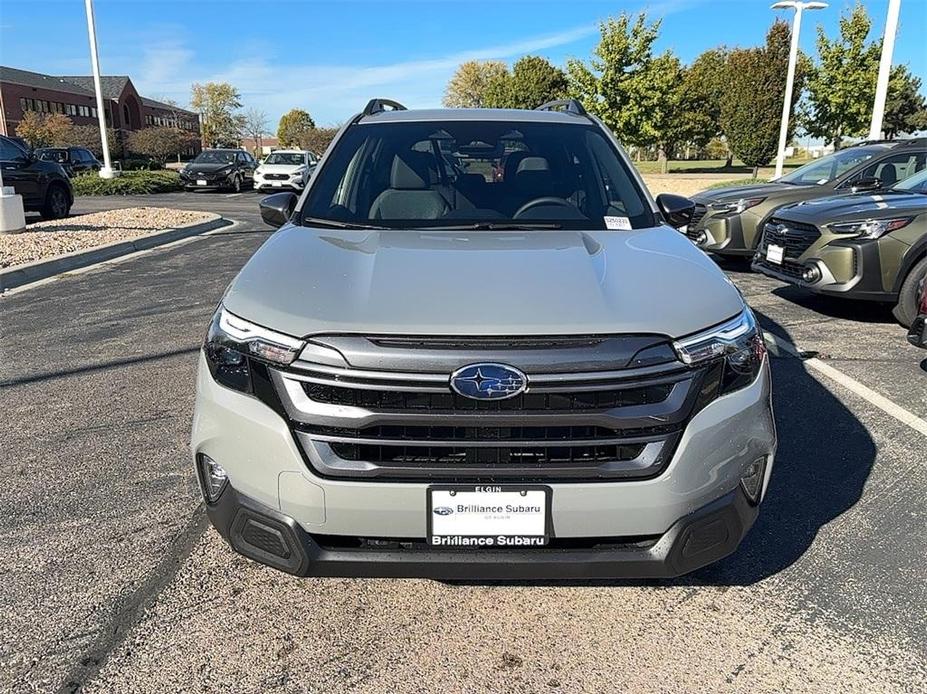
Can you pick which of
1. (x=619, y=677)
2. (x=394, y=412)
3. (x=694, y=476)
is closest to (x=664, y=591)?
(x=619, y=677)

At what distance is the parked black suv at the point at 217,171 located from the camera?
2700cm

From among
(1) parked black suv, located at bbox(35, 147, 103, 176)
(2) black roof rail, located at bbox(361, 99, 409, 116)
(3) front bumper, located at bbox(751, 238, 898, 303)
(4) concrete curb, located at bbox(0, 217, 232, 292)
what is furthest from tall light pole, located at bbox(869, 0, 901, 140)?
(1) parked black suv, located at bbox(35, 147, 103, 176)

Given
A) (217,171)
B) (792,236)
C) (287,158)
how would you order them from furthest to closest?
1. (287,158)
2. (217,171)
3. (792,236)

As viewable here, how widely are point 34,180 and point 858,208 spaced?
14.4 metres

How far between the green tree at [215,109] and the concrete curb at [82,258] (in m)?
67.8

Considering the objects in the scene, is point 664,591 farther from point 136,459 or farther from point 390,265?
point 136,459

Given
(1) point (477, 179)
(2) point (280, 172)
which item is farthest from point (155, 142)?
(1) point (477, 179)

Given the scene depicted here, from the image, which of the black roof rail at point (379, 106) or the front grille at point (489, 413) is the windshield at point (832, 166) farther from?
the front grille at point (489, 413)

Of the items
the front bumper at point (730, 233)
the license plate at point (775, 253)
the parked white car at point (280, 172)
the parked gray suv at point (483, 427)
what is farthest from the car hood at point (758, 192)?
the parked white car at point (280, 172)

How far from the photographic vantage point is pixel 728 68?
121 ft

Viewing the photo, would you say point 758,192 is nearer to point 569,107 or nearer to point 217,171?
point 569,107

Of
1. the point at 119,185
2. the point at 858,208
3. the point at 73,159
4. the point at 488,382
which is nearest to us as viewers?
the point at 488,382

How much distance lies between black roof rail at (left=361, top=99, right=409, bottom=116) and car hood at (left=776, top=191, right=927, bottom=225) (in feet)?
13.7

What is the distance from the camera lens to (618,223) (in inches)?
128
